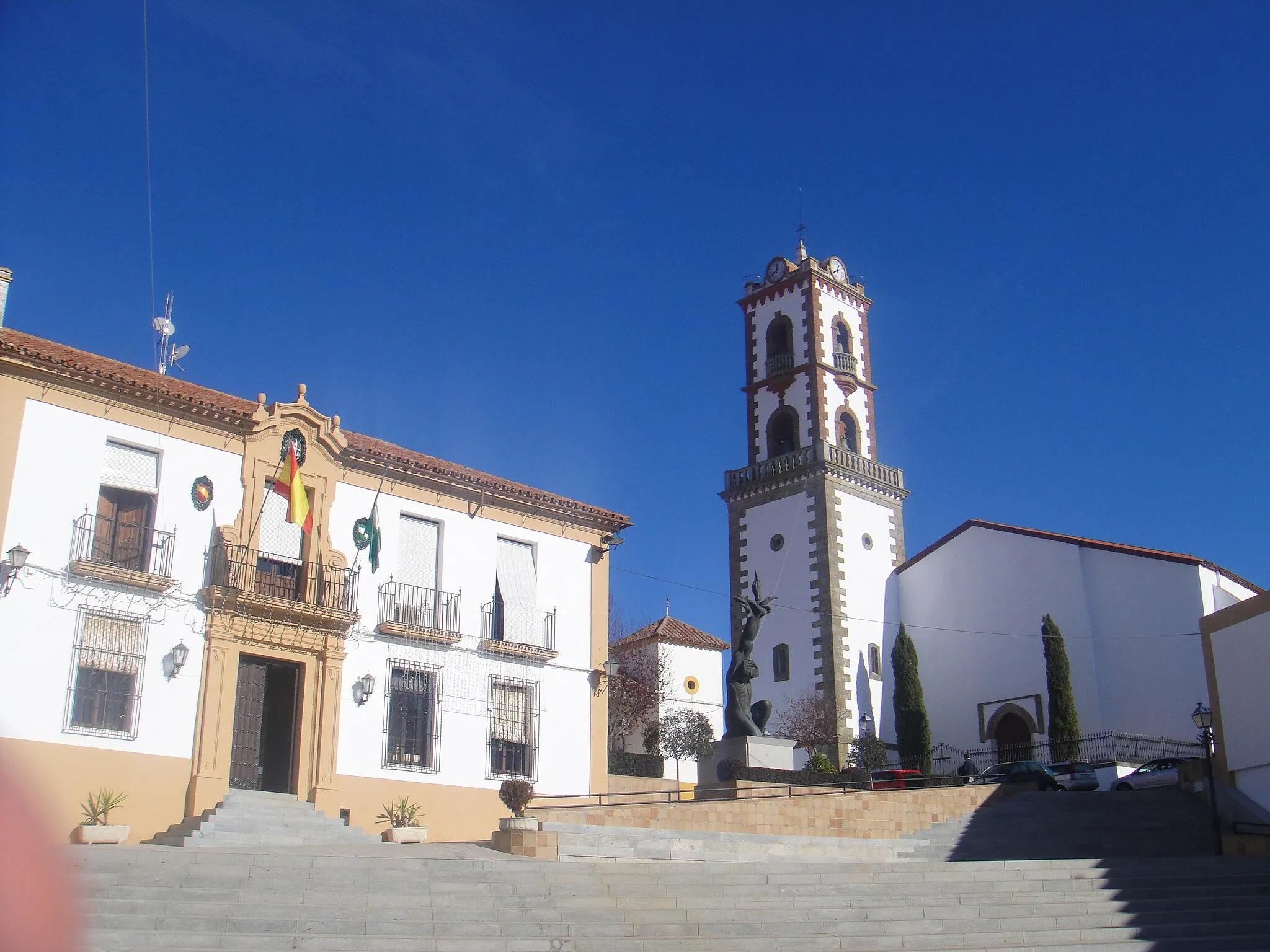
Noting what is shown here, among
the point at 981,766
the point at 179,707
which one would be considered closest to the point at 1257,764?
the point at 981,766

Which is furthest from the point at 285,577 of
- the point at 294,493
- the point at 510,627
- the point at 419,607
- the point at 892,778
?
the point at 892,778

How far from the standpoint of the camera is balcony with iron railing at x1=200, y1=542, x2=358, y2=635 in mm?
21016

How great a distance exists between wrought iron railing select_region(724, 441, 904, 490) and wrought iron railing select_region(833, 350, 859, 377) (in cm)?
335

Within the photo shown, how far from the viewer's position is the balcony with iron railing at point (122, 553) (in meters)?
19.5

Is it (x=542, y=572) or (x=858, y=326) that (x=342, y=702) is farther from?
(x=858, y=326)

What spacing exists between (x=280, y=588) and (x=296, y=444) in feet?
8.93

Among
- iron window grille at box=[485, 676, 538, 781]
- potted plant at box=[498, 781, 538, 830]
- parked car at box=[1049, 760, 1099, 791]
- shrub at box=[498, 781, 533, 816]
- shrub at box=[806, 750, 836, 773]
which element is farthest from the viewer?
parked car at box=[1049, 760, 1099, 791]

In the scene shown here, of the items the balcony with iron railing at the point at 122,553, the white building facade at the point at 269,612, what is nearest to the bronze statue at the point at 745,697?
the white building facade at the point at 269,612

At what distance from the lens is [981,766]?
37969mm

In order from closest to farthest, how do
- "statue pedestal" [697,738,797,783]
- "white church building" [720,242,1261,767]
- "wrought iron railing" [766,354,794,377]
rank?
"statue pedestal" [697,738,797,783] < "white church building" [720,242,1261,767] < "wrought iron railing" [766,354,794,377]

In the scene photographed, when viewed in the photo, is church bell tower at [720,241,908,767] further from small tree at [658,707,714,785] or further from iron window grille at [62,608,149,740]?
iron window grille at [62,608,149,740]

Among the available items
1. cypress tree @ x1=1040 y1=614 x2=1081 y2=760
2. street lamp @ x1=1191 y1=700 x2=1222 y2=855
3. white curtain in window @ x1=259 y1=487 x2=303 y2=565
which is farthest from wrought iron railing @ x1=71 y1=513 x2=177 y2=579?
cypress tree @ x1=1040 y1=614 x2=1081 y2=760

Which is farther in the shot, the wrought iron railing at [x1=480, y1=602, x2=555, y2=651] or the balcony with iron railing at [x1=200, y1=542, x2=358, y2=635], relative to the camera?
the wrought iron railing at [x1=480, y1=602, x2=555, y2=651]

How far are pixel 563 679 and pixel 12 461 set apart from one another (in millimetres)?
11078
